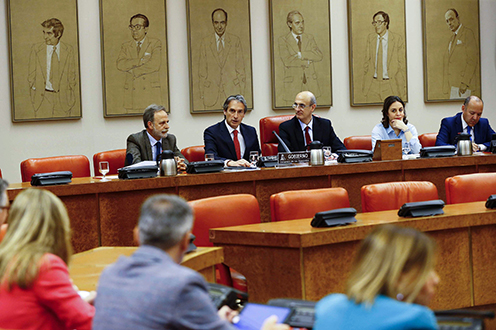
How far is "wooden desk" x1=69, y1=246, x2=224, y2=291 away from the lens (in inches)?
91.1

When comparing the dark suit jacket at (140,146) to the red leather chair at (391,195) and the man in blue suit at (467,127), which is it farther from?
the man in blue suit at (467,127)

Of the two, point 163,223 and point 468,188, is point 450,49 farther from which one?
point 163,223

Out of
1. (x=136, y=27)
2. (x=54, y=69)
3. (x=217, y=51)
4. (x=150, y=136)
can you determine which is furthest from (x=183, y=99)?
(x=150, y=136)

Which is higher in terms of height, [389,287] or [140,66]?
[140,66]

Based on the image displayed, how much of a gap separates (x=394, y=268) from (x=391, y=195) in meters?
2.31

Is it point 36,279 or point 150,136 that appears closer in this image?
point 36,279

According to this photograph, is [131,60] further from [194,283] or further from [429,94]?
[194,283]

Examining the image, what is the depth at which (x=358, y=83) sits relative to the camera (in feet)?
25.1

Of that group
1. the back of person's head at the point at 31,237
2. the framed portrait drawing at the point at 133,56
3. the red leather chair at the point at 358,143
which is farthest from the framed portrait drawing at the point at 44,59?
the back of person's head at the point at 31,237

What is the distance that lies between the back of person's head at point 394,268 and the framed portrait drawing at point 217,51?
5.67 metres

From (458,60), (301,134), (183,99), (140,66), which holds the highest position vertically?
(458,60)

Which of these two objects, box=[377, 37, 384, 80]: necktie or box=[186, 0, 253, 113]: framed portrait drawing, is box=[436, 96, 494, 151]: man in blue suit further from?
box=[186, 0, 253, 113]: framed portrait drawing

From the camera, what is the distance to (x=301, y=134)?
5.99 metres

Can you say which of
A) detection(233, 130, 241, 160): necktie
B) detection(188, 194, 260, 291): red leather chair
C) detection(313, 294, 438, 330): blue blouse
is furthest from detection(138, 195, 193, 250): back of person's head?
detection(233, 130, 241, 160): necktie
